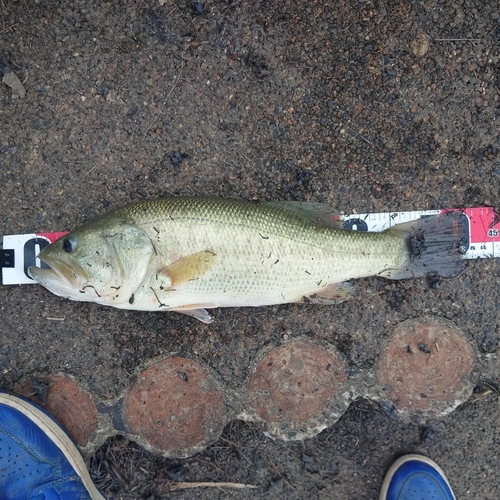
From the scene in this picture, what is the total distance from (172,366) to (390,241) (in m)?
1.90

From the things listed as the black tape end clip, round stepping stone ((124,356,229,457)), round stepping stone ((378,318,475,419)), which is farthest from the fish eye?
round stepping stone ((378,318,475,419))

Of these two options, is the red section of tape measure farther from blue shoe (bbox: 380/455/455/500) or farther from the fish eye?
the fish eye

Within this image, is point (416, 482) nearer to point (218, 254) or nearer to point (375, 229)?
point (375, 229)

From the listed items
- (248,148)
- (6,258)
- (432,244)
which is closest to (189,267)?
(248,148)

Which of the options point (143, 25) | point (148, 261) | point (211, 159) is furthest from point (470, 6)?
point (148, 261)

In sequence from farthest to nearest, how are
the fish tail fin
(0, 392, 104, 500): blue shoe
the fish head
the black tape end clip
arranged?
the black tape end clip, (0, 392, 104, 500): blue shoe, the fish tail fin, the fish head

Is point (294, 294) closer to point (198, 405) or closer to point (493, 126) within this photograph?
point (198, 405)

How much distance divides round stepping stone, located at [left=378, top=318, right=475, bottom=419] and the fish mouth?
232 centimetres

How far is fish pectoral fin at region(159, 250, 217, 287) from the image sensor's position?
9.40ft

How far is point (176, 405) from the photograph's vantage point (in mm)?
3348

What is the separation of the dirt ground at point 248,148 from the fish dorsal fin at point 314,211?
0.23 m

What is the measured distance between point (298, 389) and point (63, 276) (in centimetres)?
192

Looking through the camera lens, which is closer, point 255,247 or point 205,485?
point 255,247

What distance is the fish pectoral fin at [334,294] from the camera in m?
3.15
